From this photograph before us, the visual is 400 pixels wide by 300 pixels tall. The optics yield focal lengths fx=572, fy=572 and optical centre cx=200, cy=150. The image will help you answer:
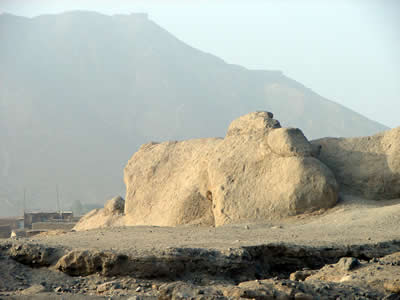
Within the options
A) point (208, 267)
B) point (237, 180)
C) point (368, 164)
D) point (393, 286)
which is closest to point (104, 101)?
point (237, 180)

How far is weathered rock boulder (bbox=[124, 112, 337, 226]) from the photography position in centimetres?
1030

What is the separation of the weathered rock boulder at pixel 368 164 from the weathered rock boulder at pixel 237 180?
27.9 inches

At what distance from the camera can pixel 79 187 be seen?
73062mm

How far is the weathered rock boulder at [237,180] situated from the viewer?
10.3m

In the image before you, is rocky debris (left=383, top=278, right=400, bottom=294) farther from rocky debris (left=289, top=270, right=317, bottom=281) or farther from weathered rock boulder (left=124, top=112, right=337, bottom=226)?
weathered rock boulder (left=124, top=112, right=337, bottom=226)

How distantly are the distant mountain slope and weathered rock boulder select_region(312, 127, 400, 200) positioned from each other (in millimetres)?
57553

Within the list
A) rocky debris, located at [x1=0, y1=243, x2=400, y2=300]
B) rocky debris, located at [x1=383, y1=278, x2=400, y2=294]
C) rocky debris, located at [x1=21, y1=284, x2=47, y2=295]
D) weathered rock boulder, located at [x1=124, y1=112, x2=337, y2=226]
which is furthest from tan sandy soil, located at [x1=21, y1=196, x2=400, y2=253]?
rocky debris, located at [x1=383, y1=278, x2=400, y2=294]

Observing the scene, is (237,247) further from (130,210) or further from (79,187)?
(79,187)

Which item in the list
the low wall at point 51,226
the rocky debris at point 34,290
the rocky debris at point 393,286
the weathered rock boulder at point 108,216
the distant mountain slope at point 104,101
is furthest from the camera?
the distant mountain slope at point 104,101

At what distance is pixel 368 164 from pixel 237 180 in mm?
2546

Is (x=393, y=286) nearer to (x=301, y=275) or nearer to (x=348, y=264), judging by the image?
(x=348, y=264)

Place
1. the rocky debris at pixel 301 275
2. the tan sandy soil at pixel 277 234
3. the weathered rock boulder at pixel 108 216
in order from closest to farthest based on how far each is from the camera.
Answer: the rocky debris at pixel 301 275 < the tan sandy soil at pixel 277 234 < the weathered rock boulder at pixel 108 216

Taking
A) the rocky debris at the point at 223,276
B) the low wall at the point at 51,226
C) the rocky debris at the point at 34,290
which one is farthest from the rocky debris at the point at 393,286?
the low wall at the point at 51,226

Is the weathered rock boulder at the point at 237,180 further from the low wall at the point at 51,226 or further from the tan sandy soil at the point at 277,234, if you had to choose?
the low wall at the point at 51,226
